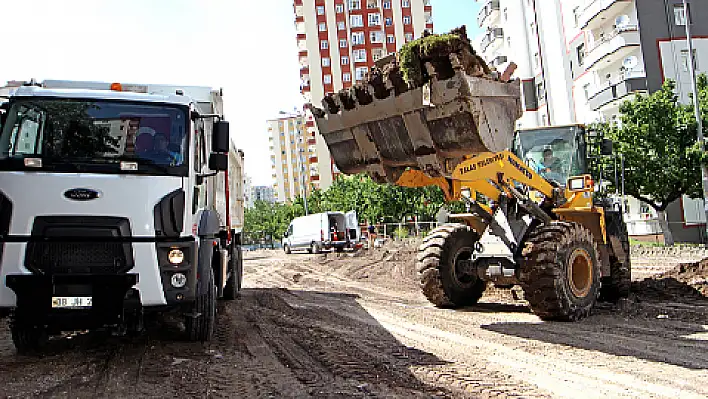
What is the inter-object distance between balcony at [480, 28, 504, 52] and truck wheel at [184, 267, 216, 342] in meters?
44.5

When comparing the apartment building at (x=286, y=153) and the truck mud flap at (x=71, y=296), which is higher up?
the apartment building at (x=286, y=153)

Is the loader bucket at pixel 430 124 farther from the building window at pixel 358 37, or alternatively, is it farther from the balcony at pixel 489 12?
the building window at pixel 358 37

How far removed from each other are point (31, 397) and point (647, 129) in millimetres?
22961

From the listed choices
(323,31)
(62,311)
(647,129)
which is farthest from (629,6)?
(323,31)

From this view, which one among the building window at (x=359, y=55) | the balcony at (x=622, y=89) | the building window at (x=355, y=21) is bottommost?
the balcony at (x=622, y=89)

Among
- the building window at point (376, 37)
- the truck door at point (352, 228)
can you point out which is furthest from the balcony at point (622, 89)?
the building window at point (376, 37)

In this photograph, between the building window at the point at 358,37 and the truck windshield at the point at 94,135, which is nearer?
the truck windshield at the point at 94,135

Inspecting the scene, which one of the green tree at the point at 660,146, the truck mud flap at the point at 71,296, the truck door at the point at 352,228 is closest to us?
the truck mud flap at the point at 71,296

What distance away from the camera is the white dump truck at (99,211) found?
609cm

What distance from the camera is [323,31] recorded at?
259 feet

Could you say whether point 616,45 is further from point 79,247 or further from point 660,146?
point 79,247

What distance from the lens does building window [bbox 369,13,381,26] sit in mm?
79562

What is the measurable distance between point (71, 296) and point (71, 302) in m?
0.06

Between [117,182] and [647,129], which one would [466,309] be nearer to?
[117,182]
